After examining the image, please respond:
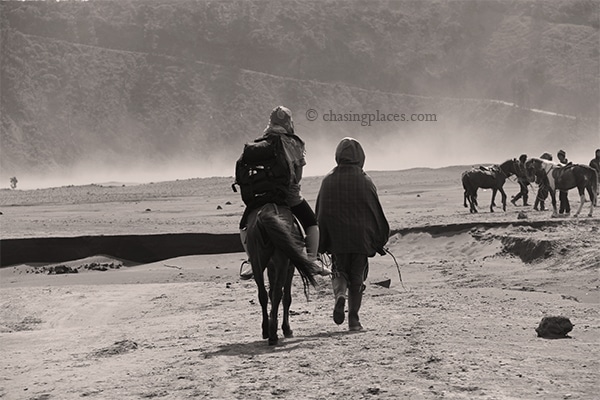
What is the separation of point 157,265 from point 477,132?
76667mm

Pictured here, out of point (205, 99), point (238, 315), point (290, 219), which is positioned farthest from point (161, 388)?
point (205, 99)

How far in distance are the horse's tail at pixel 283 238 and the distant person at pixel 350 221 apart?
3.26 feet

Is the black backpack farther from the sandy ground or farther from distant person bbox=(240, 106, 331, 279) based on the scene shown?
the sandy ground

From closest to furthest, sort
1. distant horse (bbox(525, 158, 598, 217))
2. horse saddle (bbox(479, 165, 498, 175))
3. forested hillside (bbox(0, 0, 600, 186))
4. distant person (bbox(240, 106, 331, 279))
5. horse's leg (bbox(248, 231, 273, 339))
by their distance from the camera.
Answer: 1. horse's leg (bbox(248, 231, 273, 339))
2. distant person (bbox(240, 106, 331, 279))
3. distant horse (bbox(525, 158, 598, 217))
4. horse saddle (bbox(479, 165, 498, 175))
5. forested hillside (bbox(0, 0, 600, 186))

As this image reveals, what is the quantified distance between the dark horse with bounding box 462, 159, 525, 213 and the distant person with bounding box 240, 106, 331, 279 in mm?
18041

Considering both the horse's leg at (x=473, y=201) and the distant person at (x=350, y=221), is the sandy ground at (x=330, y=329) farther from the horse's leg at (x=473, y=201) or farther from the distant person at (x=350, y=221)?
the horse's leg at (x=473, y=201)

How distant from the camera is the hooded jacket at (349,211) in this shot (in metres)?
10.1

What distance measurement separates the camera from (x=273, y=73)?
3900 inches

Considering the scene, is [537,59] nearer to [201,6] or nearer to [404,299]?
[201,6]

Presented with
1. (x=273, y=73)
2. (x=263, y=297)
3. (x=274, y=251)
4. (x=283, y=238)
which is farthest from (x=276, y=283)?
(x=273, y=73)

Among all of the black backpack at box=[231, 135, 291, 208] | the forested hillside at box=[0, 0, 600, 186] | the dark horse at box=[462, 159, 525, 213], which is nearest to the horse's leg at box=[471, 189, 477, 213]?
the dark horse at box=[462, 159, 525, 213]

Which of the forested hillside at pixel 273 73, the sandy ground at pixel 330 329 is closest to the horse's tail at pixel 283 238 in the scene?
the sandy ground at pixel 330 329

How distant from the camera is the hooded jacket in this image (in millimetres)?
10062

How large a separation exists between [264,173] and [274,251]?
677 mm
